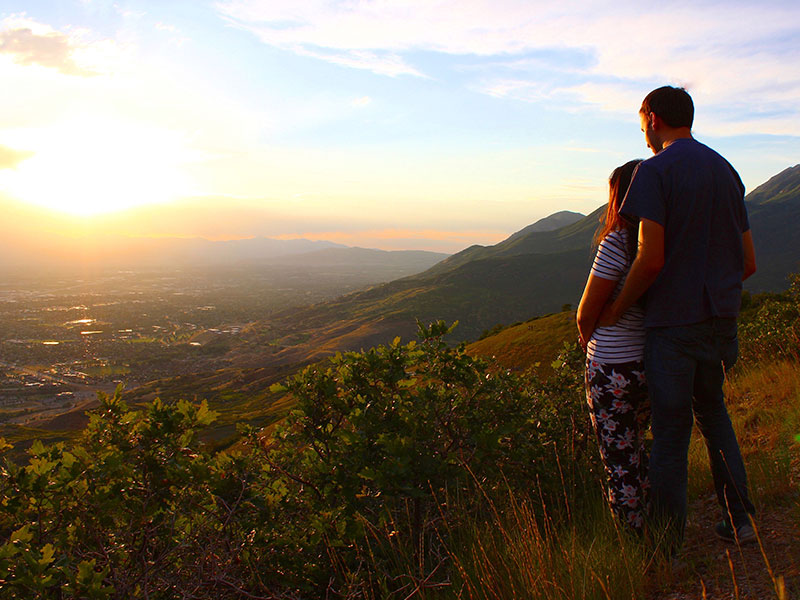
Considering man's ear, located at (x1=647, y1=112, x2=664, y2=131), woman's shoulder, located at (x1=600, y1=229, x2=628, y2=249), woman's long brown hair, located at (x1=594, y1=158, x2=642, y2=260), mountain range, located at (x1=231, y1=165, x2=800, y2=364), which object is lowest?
mountain range, located at (x1=231, y1=165, x2=800, y2=364)

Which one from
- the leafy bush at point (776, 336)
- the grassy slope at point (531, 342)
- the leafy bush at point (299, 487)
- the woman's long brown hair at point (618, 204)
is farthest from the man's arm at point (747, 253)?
the grassy slope at point (531, 342)

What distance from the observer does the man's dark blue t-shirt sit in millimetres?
3045

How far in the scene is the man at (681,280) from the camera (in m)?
3.04

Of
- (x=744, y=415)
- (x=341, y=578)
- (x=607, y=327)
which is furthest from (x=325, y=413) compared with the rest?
(x=744, y=415)

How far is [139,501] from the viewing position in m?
3.48

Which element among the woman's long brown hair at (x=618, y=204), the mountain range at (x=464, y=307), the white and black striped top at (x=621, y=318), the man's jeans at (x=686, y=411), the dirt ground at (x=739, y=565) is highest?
the woman's long brown hair at (x=618, y=204)

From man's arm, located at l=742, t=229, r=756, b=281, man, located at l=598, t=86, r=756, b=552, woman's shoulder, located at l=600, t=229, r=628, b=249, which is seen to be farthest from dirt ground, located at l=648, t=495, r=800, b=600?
woman's shoulder, located at l=600, t=229, r=628, b=249

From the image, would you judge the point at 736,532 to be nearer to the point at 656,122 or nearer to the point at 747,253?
the point at 747,253

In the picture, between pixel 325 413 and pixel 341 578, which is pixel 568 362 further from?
pixel 341 578

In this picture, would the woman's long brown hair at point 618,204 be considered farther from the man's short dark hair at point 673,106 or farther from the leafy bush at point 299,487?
the leafy bush at point 299,487

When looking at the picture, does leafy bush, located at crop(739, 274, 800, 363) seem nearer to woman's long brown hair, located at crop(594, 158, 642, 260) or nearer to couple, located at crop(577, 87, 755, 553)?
couple, located at crop(577, 87, 755, 553)

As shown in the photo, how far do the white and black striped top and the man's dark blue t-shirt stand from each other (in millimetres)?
153

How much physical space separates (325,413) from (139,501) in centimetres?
156

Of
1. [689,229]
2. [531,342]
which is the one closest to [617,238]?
[689,229]
